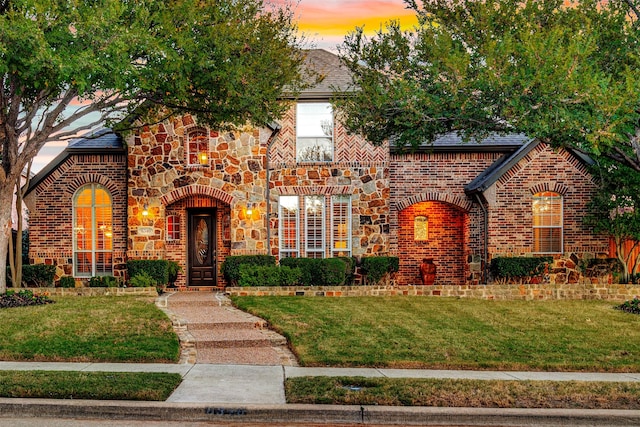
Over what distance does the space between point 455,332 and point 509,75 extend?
482 centimetres

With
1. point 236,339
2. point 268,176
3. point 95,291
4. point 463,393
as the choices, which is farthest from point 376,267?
point 463,393

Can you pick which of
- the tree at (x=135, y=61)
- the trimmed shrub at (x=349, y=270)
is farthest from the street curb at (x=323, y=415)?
the trimmed shrub at (x=349, y=270)

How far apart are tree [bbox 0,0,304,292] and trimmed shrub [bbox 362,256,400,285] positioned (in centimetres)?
578

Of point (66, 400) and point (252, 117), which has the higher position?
point (252, 117)

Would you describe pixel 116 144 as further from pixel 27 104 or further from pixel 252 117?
pixel 252 117

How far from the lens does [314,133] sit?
23.4 metres

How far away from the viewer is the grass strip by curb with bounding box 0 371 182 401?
9.21 meters

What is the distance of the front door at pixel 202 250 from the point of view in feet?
77.3

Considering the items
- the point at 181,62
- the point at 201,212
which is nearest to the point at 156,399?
the point at 181,62

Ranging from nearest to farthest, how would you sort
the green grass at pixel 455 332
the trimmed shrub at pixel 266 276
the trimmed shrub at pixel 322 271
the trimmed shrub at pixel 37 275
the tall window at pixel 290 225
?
the green grass at pixel 455 332, the trimmed shrub at pixel 266 276, the trimmed shrub at pixel 322 271, the trimmed shrub at pixel 37 275, the tall window at pixel 290 225

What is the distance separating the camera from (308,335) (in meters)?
13.6

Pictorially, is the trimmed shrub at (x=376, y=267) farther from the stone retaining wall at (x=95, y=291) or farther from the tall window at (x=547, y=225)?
the stone retaining wall at (x=95, y=291)

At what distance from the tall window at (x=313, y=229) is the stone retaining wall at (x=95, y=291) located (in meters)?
5.48

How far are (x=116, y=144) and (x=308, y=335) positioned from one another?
12469 mm
